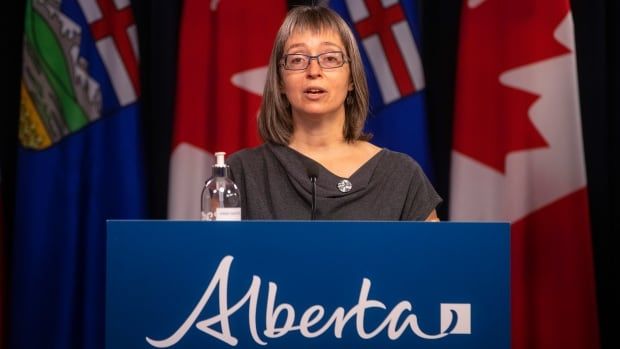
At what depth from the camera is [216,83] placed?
300 cm

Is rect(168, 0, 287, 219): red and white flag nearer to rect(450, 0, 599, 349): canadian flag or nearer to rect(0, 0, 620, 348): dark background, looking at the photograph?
rect(0, 0, 620, 348): dark background

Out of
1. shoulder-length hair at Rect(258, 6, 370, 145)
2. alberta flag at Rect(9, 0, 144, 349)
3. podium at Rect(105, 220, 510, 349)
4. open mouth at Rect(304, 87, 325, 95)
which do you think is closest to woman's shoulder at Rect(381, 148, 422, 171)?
shoulder-length hair at Rect(258, 6, 370, 145)

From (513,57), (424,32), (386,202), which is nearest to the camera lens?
(386,202)

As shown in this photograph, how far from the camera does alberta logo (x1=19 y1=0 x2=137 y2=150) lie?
2.98 m

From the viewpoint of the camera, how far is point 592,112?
2.93 m

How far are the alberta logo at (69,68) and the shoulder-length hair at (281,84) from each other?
4.38 ft

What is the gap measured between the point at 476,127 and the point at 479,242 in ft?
6.06

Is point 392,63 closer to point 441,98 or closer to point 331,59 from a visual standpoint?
point 441,98

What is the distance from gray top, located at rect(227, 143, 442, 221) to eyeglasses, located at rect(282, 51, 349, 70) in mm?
199

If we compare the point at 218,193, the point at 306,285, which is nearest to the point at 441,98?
the point at 218,193

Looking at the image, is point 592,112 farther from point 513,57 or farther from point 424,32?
point 424,32

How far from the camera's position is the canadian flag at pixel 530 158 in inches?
110

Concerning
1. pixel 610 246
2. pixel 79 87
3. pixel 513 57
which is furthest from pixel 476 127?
pixel 79 87

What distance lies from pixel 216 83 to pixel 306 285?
6.53 ft
